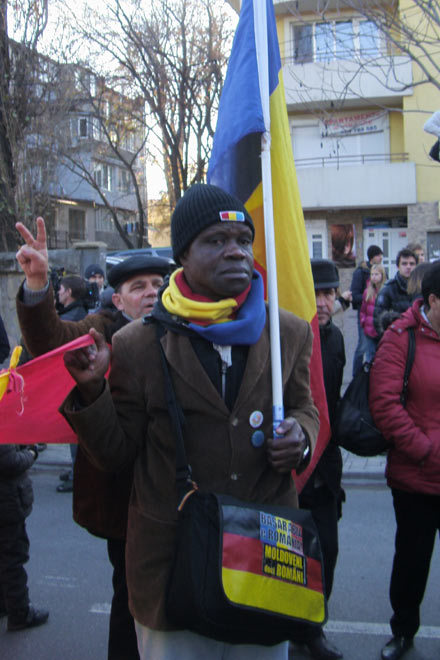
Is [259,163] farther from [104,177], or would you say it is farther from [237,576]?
[104,177]

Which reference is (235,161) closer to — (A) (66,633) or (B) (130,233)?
(A) (66,633)

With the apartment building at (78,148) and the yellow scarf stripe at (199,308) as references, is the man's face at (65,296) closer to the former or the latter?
the yellow scarf stripe at (199,308)

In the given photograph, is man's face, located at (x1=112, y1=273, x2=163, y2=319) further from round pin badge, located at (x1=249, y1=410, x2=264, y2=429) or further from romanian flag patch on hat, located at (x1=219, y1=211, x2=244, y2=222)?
round pin badge, located at (x1=249, y1=410, x2=264, y2=429)

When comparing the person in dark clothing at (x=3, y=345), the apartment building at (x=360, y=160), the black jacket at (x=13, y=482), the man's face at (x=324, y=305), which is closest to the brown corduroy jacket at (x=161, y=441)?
the man's face at (x=324, y=305)

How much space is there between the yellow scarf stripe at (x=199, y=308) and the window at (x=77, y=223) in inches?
1553

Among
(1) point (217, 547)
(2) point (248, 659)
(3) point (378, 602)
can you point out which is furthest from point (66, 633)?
(1) point (217, 547)

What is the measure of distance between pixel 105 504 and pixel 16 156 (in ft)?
36.1

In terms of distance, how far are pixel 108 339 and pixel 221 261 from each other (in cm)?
127

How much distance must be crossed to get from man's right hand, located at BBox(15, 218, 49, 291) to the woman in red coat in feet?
5.62

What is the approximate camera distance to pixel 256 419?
2141 mm

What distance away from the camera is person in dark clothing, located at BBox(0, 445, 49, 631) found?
3.84 m

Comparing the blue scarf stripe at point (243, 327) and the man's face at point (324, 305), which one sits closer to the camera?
the blue scarf stripe at point (243, 327)

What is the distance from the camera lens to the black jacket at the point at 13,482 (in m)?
3.78

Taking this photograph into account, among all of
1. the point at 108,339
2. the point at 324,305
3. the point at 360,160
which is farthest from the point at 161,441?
the point at 360,160
